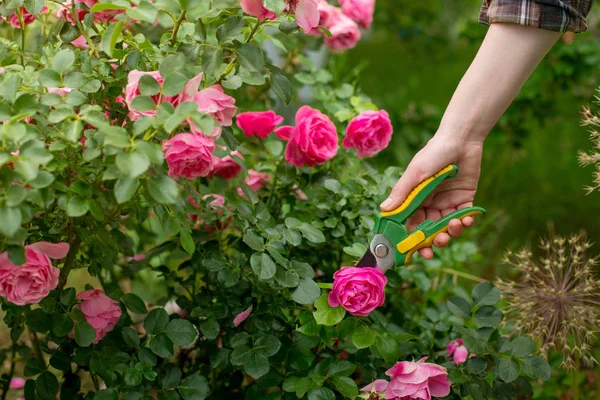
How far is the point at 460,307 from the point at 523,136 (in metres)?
1.56

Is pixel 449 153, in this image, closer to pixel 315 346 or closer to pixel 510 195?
pixel 315 346

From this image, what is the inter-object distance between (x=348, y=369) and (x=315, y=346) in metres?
0.13

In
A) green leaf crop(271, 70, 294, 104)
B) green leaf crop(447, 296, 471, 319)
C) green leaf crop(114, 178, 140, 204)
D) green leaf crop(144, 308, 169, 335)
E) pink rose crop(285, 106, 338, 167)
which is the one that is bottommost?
green leaf crop(144, 308, 169, 335)

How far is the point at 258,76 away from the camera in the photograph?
121 cm

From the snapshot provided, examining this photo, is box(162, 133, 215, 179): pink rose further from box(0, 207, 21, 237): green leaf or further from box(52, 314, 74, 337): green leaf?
box(52, 314, 74, 337): green leaf

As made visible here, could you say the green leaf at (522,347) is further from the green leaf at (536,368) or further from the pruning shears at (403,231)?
the pruning shears at (403,231)

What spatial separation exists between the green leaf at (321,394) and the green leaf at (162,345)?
0.29m

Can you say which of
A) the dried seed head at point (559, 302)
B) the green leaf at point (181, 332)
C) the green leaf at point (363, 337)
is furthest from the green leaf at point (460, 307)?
the green leaf at point (181, 332)

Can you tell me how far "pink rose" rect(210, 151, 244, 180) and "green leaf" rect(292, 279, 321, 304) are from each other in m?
0.45

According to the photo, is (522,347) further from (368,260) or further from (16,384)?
(16,384)

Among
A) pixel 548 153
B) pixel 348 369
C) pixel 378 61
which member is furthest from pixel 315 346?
pixel 378 61

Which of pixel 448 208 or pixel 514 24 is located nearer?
pixel 514 24

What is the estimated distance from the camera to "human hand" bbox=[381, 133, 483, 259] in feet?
4.51

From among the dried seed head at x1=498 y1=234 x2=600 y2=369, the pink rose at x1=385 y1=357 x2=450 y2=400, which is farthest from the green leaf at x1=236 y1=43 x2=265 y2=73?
the dried seed head at x1=498 y1=234 x2=600 y2=369
